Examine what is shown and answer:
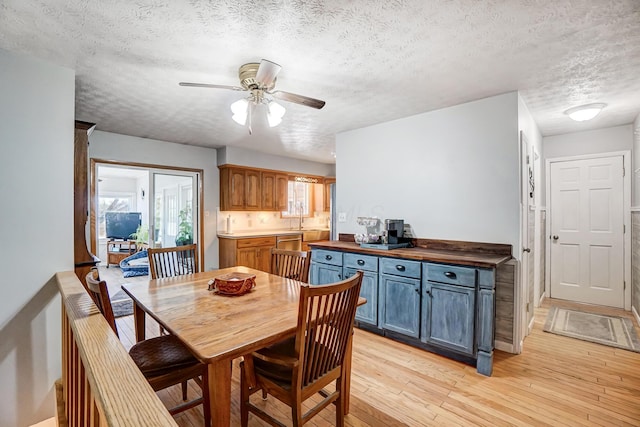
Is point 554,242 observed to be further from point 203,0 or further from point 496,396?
point 203,0

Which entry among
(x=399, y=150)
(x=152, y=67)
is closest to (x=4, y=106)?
(x=152, y=67)

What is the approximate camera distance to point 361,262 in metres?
3.20

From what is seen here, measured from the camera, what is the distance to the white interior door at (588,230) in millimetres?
3916

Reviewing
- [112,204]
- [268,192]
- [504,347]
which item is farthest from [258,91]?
[112,204]

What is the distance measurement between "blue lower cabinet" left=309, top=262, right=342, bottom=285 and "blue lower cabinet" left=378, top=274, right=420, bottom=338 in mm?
573

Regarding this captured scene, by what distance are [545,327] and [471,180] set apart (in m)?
1.94

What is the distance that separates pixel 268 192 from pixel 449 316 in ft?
13.2

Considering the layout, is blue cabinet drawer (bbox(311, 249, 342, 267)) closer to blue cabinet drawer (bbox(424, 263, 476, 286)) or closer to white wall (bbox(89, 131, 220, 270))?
blue cabinet drawer (bbox(424, 263, 476, 286))

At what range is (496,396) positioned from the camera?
2158mm

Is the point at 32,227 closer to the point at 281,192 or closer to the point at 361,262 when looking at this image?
the point at 361,262

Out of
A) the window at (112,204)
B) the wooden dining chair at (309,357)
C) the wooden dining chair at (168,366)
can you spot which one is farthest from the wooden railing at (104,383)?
the window at (112,204)

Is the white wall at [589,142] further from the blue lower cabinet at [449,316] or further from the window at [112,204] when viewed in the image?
the window at [112,204]

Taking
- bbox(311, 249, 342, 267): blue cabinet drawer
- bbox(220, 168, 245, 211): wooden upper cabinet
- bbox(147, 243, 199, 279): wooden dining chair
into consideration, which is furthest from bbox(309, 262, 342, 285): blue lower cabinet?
bbox(220, 168, 245, 211): wooden upper cabinet

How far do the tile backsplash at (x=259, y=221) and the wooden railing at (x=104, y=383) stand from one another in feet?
13.0
